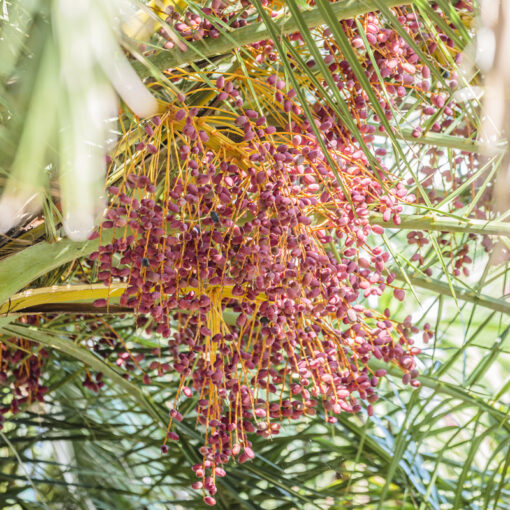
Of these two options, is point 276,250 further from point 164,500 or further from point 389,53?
point 164,500

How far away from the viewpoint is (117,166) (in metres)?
0.89

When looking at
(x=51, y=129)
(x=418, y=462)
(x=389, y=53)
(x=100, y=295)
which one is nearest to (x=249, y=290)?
(x=100, y=295)

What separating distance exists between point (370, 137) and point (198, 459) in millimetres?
601

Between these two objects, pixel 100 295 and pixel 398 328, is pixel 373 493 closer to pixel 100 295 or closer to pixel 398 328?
pixel 398 328

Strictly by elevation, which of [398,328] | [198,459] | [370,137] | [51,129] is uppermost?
[370,137]

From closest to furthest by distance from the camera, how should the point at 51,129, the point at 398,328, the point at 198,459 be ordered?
1. the point at 51,129
2. the point at 398,328
3. the point at 198,459

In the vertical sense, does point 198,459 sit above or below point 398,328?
below

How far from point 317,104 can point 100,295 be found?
1.08 feet

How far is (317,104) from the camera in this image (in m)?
0.83

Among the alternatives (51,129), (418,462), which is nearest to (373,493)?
(418,462)

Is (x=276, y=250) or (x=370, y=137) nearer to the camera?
(x=276, y=250)

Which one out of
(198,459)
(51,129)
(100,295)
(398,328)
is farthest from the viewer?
(198,459)

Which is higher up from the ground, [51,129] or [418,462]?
[418,462]

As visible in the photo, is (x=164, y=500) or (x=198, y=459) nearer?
(x=198, y=459)
